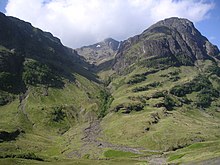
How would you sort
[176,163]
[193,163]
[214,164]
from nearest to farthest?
[214,164], [193,163], [176,163]

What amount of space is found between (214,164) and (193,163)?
61.5ft

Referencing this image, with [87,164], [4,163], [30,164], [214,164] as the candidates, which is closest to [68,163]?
[87,164]

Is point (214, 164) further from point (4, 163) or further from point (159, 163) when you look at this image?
point (4, 163)

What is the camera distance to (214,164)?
149875mm

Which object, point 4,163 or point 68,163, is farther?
point 68,163

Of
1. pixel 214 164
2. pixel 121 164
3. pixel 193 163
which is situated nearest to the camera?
pixel 214 164

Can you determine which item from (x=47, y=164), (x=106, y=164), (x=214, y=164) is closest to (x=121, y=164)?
(x=106, y=164)

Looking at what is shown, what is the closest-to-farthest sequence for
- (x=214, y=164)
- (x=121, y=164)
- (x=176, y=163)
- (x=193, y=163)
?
(x=214, y=164) < (x=193, y=163) < (x=176, y=163) < (x=121, y=164)

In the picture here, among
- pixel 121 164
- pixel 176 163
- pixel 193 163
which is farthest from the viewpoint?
pixel 121 164

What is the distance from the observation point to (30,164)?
186375mm

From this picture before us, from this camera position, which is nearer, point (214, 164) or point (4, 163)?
point (214, 164)

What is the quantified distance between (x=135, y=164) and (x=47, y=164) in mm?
51034

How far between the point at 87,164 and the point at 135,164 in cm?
2928

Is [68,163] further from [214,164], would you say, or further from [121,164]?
[214,164]
